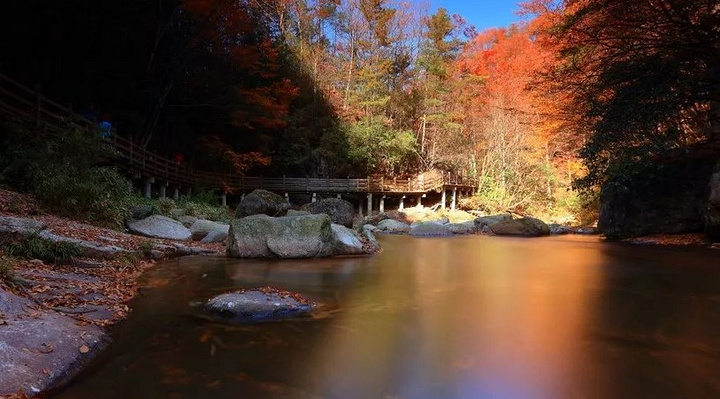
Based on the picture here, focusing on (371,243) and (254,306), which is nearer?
(254,306)

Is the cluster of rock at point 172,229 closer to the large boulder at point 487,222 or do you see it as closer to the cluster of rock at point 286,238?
the cluster of rock at point 286,238

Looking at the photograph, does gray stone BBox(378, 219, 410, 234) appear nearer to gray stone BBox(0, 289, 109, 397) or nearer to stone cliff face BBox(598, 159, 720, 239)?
stone cliff face BBox(598, 159, 720, 239)

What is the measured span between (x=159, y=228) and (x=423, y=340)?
25.3 ft

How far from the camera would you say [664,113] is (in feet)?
33.8

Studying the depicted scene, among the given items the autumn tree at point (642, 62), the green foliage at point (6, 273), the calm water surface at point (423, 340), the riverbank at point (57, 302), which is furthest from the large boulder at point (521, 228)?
the green foliage at point (6, 273)

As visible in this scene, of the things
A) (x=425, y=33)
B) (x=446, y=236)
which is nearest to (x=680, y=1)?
(x=446, y=236)

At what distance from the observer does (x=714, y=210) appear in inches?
461

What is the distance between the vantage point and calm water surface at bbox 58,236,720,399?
10.4ft

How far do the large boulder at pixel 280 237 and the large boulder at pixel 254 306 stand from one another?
3.53 m

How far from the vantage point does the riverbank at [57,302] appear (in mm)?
2855

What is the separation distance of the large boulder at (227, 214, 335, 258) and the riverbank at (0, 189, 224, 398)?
5.73ft

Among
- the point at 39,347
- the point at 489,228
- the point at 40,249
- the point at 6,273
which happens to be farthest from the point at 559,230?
the point at 39,347

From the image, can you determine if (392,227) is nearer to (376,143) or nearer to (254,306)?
(376,143)

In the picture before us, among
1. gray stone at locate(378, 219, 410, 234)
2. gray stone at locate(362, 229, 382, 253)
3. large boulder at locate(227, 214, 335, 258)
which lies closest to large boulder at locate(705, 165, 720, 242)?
gray stone at locate(362, 229, 382, 253)
